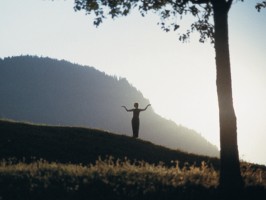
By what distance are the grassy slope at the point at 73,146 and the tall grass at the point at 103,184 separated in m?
13.1

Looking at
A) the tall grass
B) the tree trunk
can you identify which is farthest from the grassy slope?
the tree trunk

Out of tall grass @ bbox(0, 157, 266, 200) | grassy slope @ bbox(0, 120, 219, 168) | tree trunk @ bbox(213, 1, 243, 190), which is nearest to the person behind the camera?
tall grass @ bbox(0, 157, 266, 200)

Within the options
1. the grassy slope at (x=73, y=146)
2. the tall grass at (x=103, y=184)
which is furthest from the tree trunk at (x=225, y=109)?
the grassy slope at (x=73, y=146)

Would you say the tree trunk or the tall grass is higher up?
the tree trunk

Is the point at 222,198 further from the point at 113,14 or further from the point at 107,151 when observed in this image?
the point at 107,151

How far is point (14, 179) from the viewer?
1355 cm

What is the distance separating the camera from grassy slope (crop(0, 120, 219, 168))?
28484mm

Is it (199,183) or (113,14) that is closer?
(199,183)

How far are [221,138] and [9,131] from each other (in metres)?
20.6

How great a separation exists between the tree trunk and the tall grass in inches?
20.2

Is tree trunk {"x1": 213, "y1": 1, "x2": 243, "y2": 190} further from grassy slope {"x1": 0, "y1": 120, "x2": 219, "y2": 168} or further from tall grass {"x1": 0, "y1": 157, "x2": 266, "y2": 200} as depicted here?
grassy slope {"x1": 0, "y1": 120, "x2": 219, "y2": 168}

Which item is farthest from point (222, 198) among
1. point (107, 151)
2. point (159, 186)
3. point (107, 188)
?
point (107, 151)

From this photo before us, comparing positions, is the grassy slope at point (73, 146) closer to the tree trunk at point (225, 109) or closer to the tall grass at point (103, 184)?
the tall grass at point (103, 184)

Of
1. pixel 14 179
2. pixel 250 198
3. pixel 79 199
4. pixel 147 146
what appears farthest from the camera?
pixel 147 146
